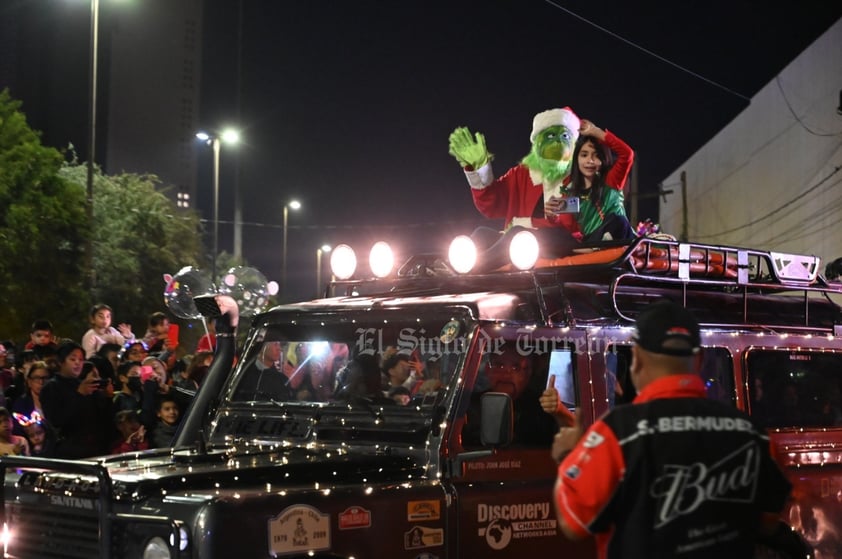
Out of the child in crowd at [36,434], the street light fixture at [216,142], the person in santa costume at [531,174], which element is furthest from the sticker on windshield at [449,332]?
the street light fixture at [216,142]

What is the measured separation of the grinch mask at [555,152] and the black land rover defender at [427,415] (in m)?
1.26

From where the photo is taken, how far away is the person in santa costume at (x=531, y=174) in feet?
22.7

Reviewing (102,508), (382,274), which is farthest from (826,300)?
(102,508)

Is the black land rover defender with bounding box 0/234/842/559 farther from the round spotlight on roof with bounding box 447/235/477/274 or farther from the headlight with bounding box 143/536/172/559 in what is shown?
the round spotlight on roof with bounding box 447/235/477/274

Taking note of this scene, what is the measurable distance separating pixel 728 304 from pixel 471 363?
2.10 m

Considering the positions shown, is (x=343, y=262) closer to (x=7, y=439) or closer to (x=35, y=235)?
(x=7, y=439)

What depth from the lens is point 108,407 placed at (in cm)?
781

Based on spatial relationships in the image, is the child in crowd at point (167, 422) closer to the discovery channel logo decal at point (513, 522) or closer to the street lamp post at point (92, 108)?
the discovery channel logo decal at point (513, 522)

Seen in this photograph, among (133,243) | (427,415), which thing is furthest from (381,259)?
(133,243)

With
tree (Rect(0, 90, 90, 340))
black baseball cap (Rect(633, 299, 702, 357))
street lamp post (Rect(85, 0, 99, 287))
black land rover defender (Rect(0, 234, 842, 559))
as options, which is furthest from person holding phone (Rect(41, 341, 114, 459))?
tree (Rect(0, 90, 90, 340))

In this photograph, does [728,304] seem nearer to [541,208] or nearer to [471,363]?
[541,208]

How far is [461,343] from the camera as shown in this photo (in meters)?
4.82

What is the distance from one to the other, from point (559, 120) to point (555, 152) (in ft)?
0.76

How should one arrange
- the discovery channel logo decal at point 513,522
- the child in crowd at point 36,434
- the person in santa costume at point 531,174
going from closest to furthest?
the discovery channel logo decal at point 513,522, the person in santa costume at point 531,174, the child in crowd at point 36,434
